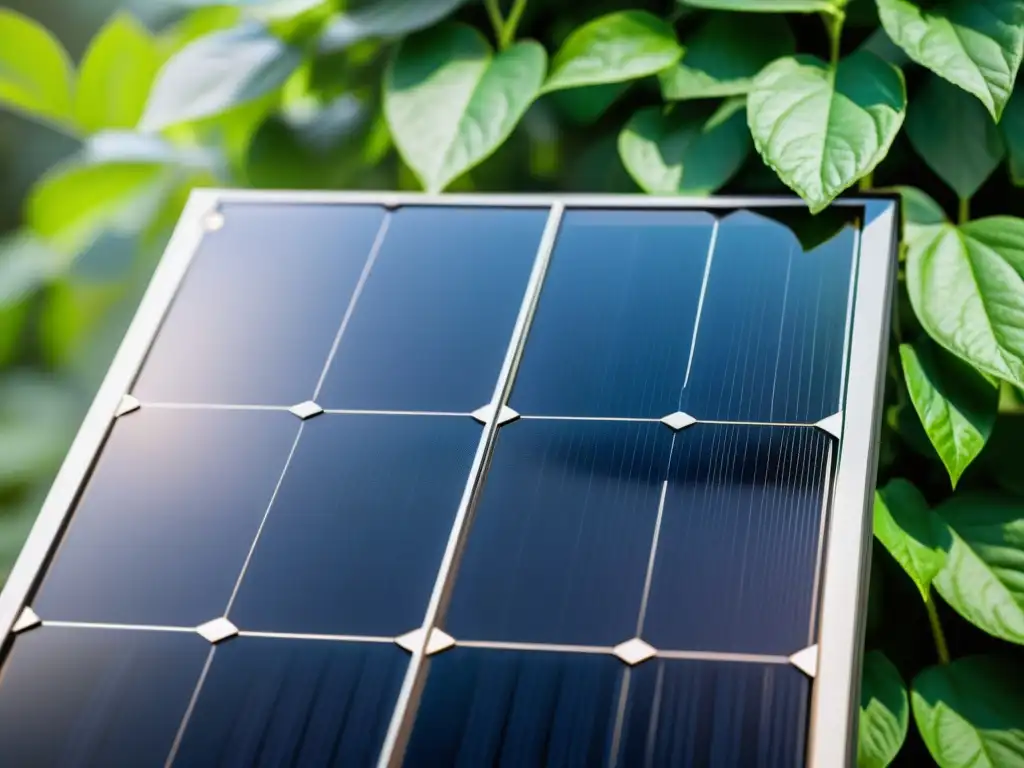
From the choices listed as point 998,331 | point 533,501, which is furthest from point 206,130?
point 998,331

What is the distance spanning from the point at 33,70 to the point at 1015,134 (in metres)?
1.55

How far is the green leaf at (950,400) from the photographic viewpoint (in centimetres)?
142

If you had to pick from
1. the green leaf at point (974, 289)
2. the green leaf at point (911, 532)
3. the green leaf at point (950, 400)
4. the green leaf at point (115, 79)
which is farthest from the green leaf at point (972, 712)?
the green leaf at point (115, 79)

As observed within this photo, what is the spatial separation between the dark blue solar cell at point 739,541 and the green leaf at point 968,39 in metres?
0.48

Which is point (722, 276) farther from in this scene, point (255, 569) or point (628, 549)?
point (255, 569)

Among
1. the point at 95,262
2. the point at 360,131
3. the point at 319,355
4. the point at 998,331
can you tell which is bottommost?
the point at 319,355

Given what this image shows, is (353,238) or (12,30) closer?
(353,238)

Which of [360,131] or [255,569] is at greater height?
[360,131]

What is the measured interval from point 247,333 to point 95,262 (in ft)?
2.34

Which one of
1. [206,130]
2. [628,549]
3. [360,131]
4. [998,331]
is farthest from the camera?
[206,130]

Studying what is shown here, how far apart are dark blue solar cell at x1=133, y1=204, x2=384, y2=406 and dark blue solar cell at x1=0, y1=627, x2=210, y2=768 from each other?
311mm

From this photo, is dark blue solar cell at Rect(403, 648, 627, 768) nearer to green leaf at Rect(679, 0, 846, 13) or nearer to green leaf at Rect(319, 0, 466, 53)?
green leaf at Rect(679, 0, 846, 13)

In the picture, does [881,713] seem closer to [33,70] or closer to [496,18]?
[496,18]

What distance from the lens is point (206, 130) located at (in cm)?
212
